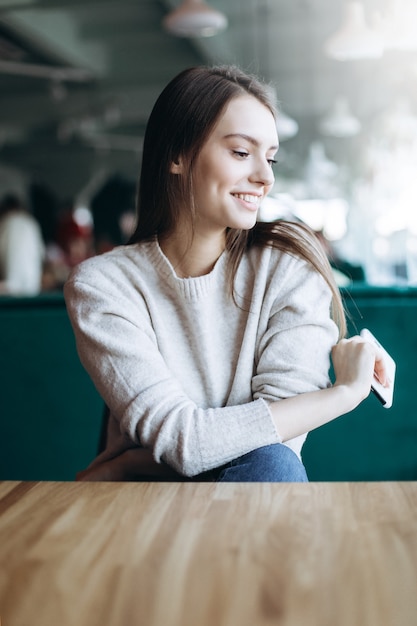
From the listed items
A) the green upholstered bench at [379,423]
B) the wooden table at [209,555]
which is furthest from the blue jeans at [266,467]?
the green upholstered bench at [379,423]

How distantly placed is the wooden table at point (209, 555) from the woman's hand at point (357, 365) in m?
0.34

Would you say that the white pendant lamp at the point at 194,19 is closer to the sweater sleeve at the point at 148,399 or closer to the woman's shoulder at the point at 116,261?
the woman's shoulder at the point at 116,261

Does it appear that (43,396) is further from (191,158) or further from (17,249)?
(17,249)

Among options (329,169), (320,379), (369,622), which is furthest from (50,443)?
(329,169)

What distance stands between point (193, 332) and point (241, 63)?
8.87 feet

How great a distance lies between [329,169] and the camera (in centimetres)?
1620

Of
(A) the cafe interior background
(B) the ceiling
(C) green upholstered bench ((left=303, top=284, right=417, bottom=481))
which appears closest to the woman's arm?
(C) green upholstered bench ((left=303, top=284, right=417, bottom=481))

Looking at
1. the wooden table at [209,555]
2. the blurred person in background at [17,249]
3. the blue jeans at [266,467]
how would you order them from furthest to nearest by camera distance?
the blurred person in background at [17,249] < the blue jeans at [266,467] < the wooden table at [209,555]

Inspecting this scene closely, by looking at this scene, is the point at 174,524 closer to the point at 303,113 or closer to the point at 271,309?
the point at 271,309

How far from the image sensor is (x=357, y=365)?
4.07ft

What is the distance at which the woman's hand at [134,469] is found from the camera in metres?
1.34

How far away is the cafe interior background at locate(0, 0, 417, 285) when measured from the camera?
7.37 metres

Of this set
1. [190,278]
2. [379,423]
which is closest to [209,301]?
[190,278]

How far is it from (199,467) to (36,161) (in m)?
16.7
